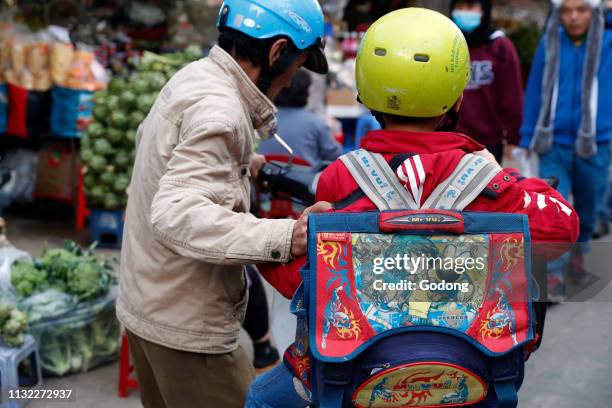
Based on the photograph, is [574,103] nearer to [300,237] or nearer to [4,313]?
[4,313]

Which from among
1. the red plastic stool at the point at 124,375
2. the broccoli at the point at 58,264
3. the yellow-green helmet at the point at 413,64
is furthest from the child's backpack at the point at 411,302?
the broccoli at the point at 58,264

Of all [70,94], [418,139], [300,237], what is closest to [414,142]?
[418,139]

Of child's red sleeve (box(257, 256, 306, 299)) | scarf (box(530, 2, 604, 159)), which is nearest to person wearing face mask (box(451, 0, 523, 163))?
scarf (box(530, 2, 604, 159))

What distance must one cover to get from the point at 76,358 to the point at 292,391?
7.54 feet

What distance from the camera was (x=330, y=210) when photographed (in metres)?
2.02

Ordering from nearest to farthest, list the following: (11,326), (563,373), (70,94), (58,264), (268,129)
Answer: (268,129) → (11,326) → (58,264) → (563,373) → (70,94)

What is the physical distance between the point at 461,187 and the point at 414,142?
184 mm

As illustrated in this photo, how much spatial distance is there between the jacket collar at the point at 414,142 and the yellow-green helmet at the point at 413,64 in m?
0.06

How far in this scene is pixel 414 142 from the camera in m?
2.09

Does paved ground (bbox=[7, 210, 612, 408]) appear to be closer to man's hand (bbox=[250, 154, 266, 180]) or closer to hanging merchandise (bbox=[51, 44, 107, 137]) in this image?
man's hand (bbox=[250, 154, 266, 180])

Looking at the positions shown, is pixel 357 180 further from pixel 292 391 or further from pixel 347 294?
pixel 292 391

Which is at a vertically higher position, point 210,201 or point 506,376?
point 210,201

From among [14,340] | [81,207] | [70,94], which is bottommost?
[81,207]

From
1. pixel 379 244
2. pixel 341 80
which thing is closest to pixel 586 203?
pixel 341 80
